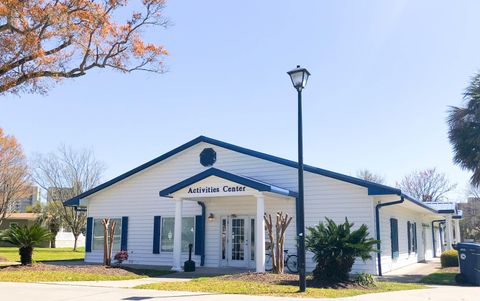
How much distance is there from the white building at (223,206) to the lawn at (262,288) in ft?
9.17

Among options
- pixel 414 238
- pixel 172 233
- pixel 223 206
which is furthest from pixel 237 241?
pixel 414 238

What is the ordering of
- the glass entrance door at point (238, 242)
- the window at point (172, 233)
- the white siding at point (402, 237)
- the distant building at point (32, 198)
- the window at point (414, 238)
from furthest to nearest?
the distant building at point (32, 198)
the window at point (414, 238)
the window at point (172, 233)
the glass entrance door at point (238, 242)
the white siding at point (402, 237)

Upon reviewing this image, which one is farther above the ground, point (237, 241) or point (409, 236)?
point (409, 236)

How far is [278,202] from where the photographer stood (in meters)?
18.0

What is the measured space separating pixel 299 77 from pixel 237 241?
906cm

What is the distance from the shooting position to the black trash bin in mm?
13633

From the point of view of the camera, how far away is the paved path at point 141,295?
1019cm

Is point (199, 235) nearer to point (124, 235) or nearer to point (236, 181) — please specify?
point (124, 235)

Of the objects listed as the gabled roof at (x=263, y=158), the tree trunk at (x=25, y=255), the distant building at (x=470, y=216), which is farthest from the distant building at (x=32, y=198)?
the distant building at (x=470, y=216)

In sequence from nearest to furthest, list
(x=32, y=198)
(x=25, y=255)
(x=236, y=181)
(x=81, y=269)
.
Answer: (x=236, y=181)
(x=81, y=269)
(x=25, y=255)
(x=32, y=198)

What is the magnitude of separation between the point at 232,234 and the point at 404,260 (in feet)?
25.6

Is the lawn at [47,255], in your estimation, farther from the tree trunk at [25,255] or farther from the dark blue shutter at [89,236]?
the tree trunk at [25,255]

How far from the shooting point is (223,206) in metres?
19.1

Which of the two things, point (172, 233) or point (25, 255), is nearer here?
point (25, 255)
